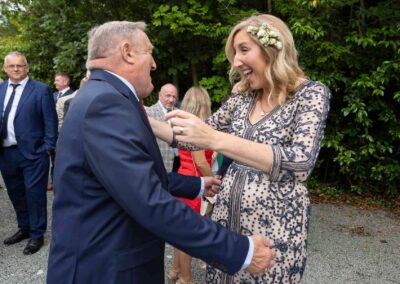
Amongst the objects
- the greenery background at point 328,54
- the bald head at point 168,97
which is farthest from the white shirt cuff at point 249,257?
the greenery background at point 328,54

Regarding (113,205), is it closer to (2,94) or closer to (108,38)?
(108,38)

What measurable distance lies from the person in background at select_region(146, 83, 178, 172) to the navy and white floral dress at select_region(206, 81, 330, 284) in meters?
2.33

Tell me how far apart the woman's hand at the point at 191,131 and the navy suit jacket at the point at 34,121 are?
338cm

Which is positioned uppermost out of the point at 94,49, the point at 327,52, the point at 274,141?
the point at 327,52

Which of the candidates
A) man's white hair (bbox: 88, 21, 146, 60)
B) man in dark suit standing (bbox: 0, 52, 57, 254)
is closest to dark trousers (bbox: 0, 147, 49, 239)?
man in dark suit standing (bbox: 0, 52, 57, 254)

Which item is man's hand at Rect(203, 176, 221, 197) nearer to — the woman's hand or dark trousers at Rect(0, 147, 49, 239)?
the woman's hand

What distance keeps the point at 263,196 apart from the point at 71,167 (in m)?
0.96

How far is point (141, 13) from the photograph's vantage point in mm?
8039

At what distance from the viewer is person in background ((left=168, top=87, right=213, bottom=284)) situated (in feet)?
12.3

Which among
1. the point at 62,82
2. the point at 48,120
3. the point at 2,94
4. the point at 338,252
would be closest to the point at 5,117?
the point at 2,94

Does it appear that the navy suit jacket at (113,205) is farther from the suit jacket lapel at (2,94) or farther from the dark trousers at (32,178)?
the suit jacket lapel at (2,94)

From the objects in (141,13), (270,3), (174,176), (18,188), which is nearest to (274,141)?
(174,176)

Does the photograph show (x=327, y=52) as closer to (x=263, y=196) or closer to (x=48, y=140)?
(x=48, y=140)

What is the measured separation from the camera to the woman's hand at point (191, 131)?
5.32 ft
